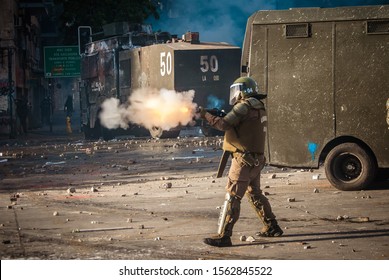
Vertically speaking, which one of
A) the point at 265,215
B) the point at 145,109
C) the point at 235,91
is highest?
the point at 235,91

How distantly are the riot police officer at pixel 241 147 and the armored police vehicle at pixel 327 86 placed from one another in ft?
14.1

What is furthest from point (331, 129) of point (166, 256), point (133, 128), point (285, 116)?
point (133, 128)

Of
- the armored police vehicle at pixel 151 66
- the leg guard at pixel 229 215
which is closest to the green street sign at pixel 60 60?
the armored police vehicle at pixel 151 66

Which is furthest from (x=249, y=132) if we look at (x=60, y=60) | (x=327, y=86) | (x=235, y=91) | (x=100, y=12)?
(x=60, y=60)

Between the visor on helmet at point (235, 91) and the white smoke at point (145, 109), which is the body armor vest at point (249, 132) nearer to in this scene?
the visor on helmet at point (235, 91)

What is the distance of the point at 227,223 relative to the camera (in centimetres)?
975

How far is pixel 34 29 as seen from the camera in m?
62.6

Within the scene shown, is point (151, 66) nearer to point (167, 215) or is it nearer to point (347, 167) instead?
point (347, 167)

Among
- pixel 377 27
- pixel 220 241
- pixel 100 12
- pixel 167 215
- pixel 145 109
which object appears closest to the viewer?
pixel 220 241

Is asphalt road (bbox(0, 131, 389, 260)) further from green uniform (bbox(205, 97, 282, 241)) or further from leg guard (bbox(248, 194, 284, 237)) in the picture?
green uniform (bbox(205, 97, 282, 241))

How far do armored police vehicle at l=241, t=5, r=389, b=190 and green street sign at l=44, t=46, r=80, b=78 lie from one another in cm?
3933

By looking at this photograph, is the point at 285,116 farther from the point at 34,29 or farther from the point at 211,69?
the point at 34,29

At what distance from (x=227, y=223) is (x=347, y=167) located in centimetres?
499

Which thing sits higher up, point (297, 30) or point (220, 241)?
point (297, 30)
